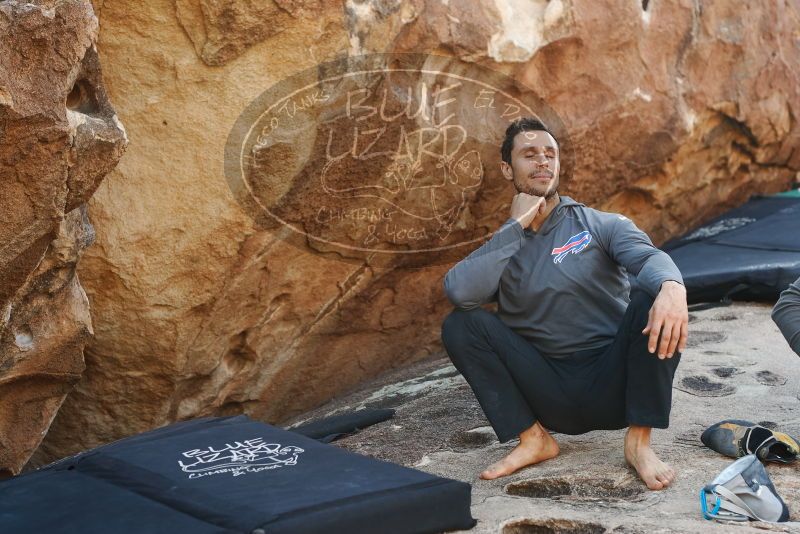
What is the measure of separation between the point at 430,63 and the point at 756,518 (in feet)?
7.16

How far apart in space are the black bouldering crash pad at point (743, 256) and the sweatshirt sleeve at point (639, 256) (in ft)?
6.39

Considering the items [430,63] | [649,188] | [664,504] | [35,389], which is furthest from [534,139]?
[649,188]

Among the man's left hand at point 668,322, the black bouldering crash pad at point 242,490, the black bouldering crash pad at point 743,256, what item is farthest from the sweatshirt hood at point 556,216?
the black bouldering crash pad at point 743,256

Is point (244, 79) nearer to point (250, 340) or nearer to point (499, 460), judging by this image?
point (250, 340)

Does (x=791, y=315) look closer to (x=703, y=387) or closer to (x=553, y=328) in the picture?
(x=553, y=328)

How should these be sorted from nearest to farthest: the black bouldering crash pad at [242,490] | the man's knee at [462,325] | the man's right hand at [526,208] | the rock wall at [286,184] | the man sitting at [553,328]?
the black bouldering crash pad at [242,490] < the man sitting at [553,328] < the man's knee at [462,325] < the man's right hand at [526,208] < the rock wall at [286,184]

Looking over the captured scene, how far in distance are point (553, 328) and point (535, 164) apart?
568 millimetres

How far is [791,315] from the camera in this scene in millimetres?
2693

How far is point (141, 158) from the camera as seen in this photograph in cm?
350

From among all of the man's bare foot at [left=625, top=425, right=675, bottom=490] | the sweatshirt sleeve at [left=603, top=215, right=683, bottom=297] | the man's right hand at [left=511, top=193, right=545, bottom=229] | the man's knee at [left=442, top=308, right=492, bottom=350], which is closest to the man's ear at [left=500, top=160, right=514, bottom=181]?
the man's right hand at [left=511, top=193, right=545, bottom=229]

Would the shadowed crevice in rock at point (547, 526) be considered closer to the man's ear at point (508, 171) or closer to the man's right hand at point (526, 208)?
the man's right hand at point (526, 208)

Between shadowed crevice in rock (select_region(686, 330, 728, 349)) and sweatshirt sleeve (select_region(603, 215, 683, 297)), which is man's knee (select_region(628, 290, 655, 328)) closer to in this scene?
sweatshirt sleeve (select_region(603, 215, 683, 297))

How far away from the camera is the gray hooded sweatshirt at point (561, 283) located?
2932mm

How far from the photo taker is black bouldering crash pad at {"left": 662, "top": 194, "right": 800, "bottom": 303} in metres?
4.64
